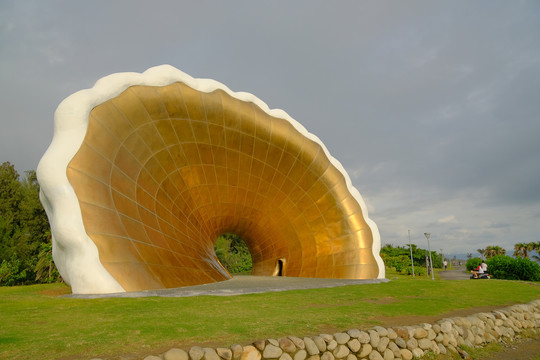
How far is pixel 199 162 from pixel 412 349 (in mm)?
9205

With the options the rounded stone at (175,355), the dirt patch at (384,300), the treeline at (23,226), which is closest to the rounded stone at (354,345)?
the rounded stone at (175,355)

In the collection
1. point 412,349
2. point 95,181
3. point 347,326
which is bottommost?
point 412,349

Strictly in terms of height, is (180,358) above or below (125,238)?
below

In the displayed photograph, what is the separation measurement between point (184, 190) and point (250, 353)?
28.3ft

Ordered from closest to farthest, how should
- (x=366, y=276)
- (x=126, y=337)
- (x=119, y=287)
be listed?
(x=126, y=337), (x=119, y=287), (x=366, y=276)

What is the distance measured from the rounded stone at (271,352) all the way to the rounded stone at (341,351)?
39.6 inches

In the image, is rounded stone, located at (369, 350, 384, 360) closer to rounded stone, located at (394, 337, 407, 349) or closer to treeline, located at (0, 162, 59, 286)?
rounded stone, located at (394, 337, 407, 349)

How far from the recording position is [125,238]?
8.48 meters

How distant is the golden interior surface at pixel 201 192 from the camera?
339 inches

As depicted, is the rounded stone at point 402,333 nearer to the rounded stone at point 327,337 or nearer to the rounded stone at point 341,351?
the rounded stone at point 341,351

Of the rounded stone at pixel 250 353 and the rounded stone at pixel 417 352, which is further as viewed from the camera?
the rounded stone at pixel 417 352

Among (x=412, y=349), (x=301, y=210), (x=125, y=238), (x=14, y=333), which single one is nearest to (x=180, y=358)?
(x=14, y=333)

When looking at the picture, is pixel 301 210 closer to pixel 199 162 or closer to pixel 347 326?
pixel 199 162

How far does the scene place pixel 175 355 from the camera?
3719 millimetres
